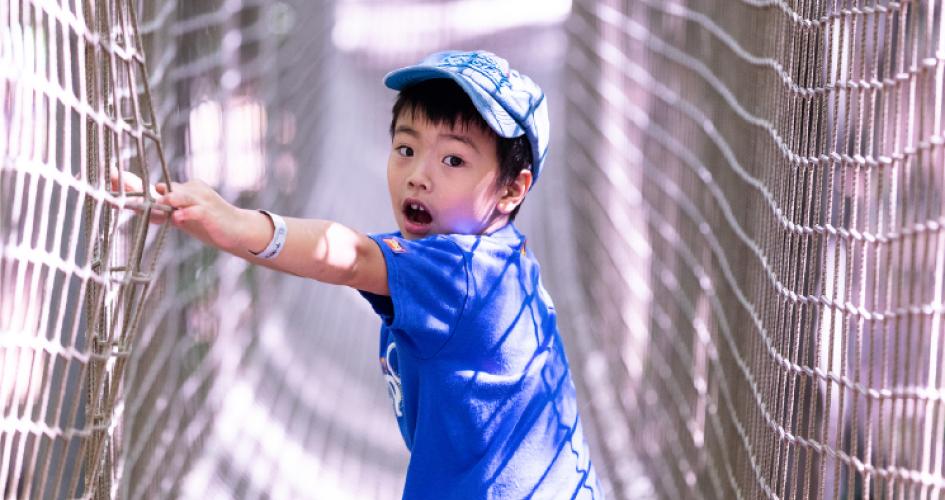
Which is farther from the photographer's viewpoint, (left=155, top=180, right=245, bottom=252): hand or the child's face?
the child's face

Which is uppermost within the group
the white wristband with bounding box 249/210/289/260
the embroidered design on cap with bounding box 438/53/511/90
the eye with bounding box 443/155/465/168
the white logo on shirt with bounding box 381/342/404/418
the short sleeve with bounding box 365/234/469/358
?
the embroidered design on cap with bounding box 438/53/511/90

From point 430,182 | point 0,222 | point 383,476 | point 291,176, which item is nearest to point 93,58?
point 0,222

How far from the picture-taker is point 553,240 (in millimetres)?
3211

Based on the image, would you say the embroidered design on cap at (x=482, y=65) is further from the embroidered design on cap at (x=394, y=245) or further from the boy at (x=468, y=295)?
the embroidered design on cap at (x=394, y=245)

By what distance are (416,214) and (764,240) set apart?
458 mm

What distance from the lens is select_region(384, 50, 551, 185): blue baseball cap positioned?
112cm

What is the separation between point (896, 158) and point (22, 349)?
2.35ft

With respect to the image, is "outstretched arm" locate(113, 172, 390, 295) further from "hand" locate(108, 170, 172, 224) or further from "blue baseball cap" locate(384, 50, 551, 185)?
"blue baseball cap" locate(384, 50, 551, 185)

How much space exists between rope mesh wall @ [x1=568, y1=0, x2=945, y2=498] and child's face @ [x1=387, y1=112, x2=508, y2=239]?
0.31 meters

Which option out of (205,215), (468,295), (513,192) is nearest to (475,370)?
(468,295)

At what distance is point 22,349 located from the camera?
96 cm

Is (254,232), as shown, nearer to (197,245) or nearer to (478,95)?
(478,95)

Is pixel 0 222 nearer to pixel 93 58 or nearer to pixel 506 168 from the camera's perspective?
pixel 93 58

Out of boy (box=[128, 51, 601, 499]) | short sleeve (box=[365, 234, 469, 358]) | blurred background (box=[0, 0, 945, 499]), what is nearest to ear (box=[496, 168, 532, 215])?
boy (box=[128, 51, 601, 499])
